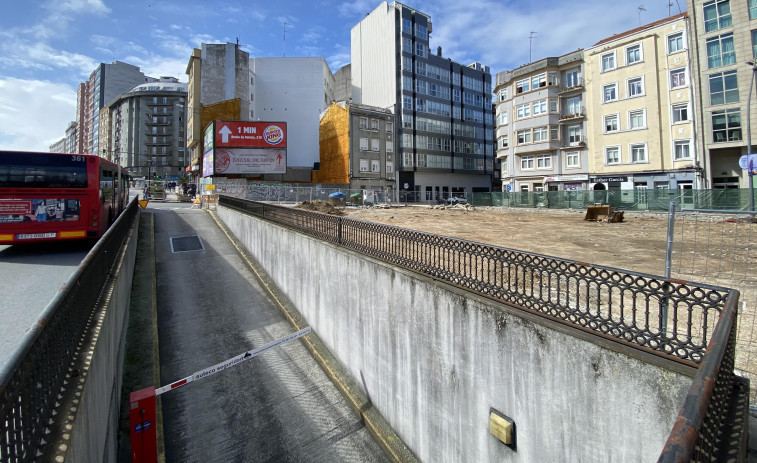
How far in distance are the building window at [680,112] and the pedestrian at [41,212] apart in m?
42.1

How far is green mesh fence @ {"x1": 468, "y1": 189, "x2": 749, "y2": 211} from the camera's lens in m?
21.9

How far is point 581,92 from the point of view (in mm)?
38094

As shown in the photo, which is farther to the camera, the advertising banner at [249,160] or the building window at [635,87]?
the advertising banner at [249,160]

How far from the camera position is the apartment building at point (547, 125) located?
38.2m

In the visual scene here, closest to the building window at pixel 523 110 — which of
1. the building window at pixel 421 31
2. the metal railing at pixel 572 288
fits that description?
the building window at pixel 421 31

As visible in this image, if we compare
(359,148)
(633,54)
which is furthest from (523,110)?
(359,148)

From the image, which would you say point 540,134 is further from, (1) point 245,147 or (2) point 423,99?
(1) point 245,147

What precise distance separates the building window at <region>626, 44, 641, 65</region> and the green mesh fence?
13.9 m

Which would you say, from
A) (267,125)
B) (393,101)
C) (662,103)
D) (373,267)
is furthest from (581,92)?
(373,267)

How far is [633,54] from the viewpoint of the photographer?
33469 millimetres

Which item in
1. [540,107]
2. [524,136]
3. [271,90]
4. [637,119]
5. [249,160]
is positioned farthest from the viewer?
[271,90]

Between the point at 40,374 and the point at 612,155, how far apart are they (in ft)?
138

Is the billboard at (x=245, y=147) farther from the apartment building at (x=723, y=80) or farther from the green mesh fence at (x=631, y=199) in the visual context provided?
the apartment building at (x=723, y=80)

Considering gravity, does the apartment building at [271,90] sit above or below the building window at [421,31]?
below
